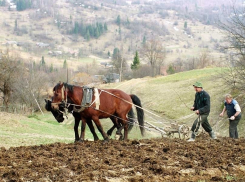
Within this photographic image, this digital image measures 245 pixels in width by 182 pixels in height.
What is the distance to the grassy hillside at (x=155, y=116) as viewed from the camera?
71.6 ft

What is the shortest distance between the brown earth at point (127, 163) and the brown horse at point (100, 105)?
1.32m

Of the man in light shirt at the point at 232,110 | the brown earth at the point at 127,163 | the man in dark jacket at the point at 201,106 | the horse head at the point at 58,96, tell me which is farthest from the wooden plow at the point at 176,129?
the horse head at the point at 58,96

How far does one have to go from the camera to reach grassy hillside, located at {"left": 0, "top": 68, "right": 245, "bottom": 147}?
2183cm

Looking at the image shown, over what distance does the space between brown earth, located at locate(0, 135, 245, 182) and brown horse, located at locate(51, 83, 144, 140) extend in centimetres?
132

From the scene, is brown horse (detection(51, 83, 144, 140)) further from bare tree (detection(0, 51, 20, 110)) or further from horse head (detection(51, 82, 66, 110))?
bare tree (detection(0, 51, 20, 110))

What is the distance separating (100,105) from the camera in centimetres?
1192

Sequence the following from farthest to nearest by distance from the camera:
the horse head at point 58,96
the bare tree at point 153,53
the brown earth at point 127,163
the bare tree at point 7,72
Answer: the bare tree at point 153,53 < the bare tree at point 7,72 < the horse head at point 58,96 < the brown earth at point 127,163

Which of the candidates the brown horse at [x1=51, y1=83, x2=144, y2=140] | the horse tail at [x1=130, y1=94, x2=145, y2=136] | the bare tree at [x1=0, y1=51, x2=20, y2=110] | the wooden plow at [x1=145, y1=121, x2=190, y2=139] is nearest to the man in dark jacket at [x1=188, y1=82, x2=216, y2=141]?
the wooden plow at [x1=145, y1=121, x2=190, y2=139]

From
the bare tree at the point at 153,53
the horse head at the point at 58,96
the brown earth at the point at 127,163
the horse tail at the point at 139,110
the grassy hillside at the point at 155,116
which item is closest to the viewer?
the brown earth at the point at 127,163

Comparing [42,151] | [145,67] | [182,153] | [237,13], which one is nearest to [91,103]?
[42,151]

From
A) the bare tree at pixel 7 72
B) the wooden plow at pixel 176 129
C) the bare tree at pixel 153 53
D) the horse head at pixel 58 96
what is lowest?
the bare tree at pixel 153 53

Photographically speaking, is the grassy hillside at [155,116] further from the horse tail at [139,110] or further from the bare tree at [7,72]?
the bare tree at [7,72]

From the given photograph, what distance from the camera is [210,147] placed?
10391 millimetres

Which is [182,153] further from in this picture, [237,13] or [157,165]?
[237,13]
